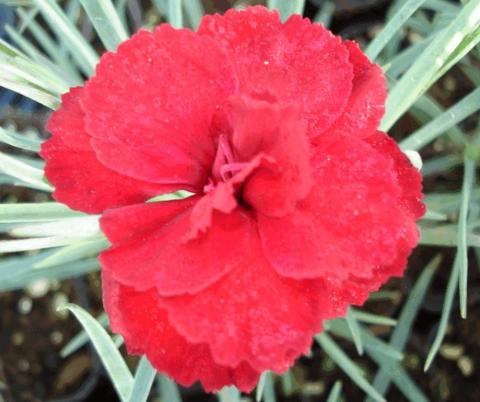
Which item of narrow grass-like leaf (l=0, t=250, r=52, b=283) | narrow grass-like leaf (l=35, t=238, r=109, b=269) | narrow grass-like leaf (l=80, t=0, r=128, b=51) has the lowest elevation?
narrow grass-like leaf (l=0, t=250, r=52, b=283)

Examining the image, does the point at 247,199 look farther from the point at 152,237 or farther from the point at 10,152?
the point at 10,152

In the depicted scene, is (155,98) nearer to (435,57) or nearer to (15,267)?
(435,57)

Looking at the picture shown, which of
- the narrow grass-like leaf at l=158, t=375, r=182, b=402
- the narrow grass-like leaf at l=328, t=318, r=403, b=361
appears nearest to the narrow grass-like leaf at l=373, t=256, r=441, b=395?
the narrow grass-like leaf at l=328, t=318, r=403, b=361

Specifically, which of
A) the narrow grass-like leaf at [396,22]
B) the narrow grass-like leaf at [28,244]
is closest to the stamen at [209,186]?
the narrow grass-like leaf at [28,244]

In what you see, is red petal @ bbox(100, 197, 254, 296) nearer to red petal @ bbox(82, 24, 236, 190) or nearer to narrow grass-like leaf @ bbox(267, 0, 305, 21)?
red petal @ bbox(82, 24, 236, 190)

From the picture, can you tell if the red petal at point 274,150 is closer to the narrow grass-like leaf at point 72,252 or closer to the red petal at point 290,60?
the red petal at point 290,60
